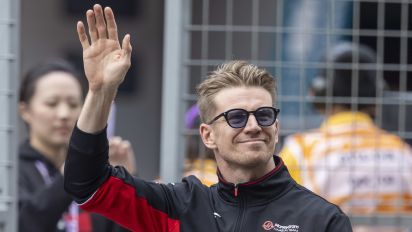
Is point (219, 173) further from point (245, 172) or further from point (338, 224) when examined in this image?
A: point (338, 224)

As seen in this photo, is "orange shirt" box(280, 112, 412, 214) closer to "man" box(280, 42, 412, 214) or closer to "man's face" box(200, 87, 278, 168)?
"man" box(280, 42, 412, 214)

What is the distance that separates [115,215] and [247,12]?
150 centimetres

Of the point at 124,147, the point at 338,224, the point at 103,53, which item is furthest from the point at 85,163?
the point at 124,147

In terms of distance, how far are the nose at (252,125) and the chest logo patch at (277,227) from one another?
32 cm

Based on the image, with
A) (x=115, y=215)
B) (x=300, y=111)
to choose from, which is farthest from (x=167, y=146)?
(x=115, y=215)

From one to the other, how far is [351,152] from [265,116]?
1.32 meters

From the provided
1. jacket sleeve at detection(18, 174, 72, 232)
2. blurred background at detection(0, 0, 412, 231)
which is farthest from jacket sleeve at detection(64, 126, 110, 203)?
jacket sleeve at detection(18, 174, 72, 232)

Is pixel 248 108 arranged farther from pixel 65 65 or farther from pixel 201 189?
pixel 65 65

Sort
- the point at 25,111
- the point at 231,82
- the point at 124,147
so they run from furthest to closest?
the point at 25,111 → the point at 124,147 → the point at 231,82

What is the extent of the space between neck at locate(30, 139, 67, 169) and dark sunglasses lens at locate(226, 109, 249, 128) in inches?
73.6

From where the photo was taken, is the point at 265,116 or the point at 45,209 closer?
the point at 265,116

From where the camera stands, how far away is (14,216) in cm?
462

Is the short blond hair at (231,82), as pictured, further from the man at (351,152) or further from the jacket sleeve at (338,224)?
the man at (351,152)

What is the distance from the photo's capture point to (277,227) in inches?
149
